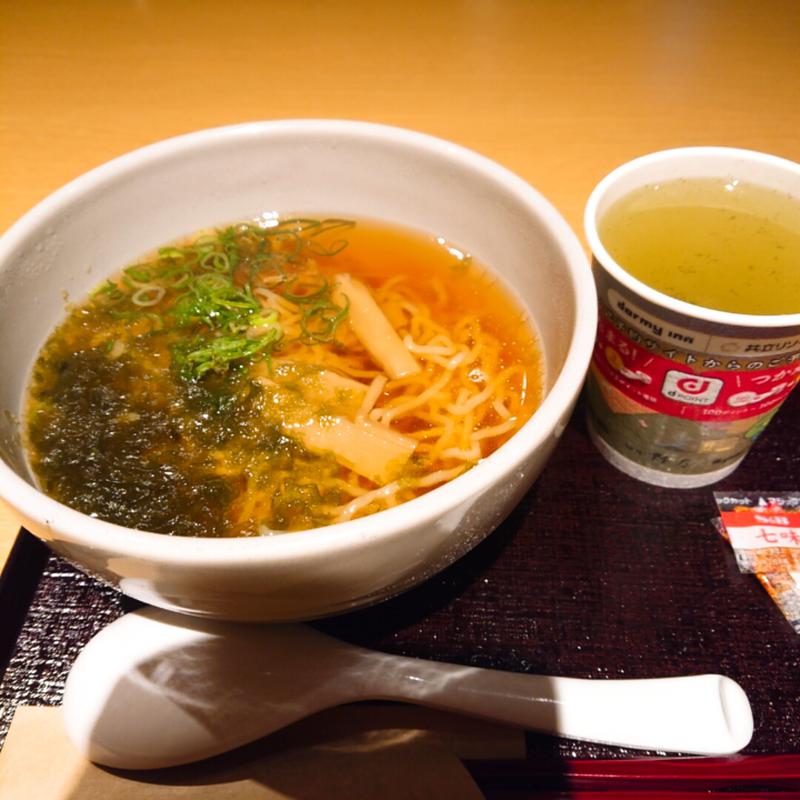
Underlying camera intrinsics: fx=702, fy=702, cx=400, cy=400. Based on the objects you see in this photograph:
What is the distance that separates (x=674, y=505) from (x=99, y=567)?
853 mm

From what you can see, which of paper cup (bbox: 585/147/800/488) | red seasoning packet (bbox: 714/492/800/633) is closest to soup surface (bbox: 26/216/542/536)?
paper cup (bbox: 585/147/800/488)

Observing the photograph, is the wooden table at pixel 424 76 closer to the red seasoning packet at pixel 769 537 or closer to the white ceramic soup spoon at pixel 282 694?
the red seasoning packet at pixel 769 537

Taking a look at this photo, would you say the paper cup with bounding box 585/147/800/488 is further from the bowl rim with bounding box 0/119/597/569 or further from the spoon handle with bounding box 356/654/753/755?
the spoon handle with bounding box 356/654/753/755

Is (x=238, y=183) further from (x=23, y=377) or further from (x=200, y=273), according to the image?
(x=23, y=377)

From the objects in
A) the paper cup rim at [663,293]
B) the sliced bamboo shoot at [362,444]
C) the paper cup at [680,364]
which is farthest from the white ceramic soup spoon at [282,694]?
the paper cup rim at [663,293]

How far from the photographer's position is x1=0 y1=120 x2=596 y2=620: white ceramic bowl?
670 millimetres

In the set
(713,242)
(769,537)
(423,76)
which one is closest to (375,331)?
(713,242)

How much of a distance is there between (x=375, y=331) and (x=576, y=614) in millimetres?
540

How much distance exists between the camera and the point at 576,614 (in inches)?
39.0

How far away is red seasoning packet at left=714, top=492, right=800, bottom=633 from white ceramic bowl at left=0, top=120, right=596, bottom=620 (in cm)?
38

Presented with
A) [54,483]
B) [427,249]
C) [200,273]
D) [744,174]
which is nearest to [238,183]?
[200,273]

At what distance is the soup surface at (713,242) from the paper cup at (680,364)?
0.8 inches

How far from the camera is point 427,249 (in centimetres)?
128

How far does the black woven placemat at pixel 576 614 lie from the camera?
94 centimetres
